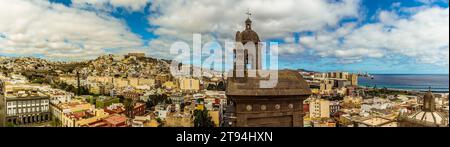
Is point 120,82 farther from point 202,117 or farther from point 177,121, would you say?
point 202,117

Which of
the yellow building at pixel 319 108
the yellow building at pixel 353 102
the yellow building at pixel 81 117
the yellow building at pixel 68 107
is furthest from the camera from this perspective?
the yellow building at pixel 353 102

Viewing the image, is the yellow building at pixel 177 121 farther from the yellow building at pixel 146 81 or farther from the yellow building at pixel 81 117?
the yellow building at pixel 81 117

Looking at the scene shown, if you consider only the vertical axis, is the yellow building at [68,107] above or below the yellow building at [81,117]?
above

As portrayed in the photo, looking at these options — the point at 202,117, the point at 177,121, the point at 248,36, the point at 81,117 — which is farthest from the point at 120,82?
the point at 248,36

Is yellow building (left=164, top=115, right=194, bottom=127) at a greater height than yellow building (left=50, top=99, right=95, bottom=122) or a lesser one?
lesser

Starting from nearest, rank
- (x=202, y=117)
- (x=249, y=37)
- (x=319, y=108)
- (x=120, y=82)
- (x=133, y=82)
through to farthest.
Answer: (x=249, y=37) → (x=120, y=82) → (x=133, y=82) → (x=202, y=117) → (x=319, y=108)

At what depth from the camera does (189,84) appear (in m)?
13.0

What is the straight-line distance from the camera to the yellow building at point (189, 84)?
41.2 feet

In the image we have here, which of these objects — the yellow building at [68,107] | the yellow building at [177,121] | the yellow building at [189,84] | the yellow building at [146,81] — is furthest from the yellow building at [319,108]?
the yellow building at [68,107]

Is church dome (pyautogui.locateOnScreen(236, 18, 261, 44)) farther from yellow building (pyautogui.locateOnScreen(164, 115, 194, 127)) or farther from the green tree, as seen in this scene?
the green tree

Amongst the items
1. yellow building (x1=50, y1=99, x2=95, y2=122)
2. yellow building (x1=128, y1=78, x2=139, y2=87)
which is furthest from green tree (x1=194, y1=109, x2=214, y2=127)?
yellow building (x1=50, y1=99, x2=95, y2=122)

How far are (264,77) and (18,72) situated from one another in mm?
7851

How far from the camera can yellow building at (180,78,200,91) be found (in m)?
12.5
